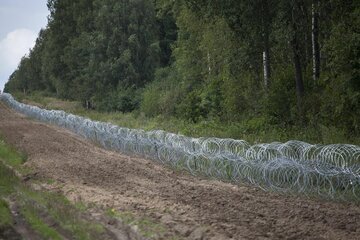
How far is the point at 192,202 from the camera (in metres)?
11.5

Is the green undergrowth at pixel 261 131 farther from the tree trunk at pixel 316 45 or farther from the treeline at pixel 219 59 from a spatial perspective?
the tree trunk at pixel 316 45

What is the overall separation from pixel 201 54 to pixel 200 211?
3236 centimetres

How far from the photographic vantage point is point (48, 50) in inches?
2844

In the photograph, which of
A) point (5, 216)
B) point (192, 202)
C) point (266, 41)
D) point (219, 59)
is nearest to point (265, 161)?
point (192, 202)

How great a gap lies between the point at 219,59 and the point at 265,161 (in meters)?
21.4

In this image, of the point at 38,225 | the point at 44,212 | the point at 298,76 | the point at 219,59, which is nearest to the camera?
the point at 38,225

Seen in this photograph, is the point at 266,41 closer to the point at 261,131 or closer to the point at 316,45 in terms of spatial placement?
the point at 316,45

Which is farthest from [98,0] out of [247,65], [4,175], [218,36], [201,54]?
[4,175]

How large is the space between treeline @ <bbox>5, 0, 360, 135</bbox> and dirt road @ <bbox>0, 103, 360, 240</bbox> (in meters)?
6.10

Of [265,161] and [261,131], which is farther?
[261,131]

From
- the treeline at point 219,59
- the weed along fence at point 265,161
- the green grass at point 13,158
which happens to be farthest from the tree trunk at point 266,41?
the green grass at point 13,158

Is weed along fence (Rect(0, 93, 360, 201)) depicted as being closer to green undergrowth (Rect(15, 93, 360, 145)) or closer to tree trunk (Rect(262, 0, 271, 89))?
green undergrowth (Rect(15, 93, 360, 145))

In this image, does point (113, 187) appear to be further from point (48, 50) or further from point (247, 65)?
point (48, 50)

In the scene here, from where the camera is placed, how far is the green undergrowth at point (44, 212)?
9438 mm
